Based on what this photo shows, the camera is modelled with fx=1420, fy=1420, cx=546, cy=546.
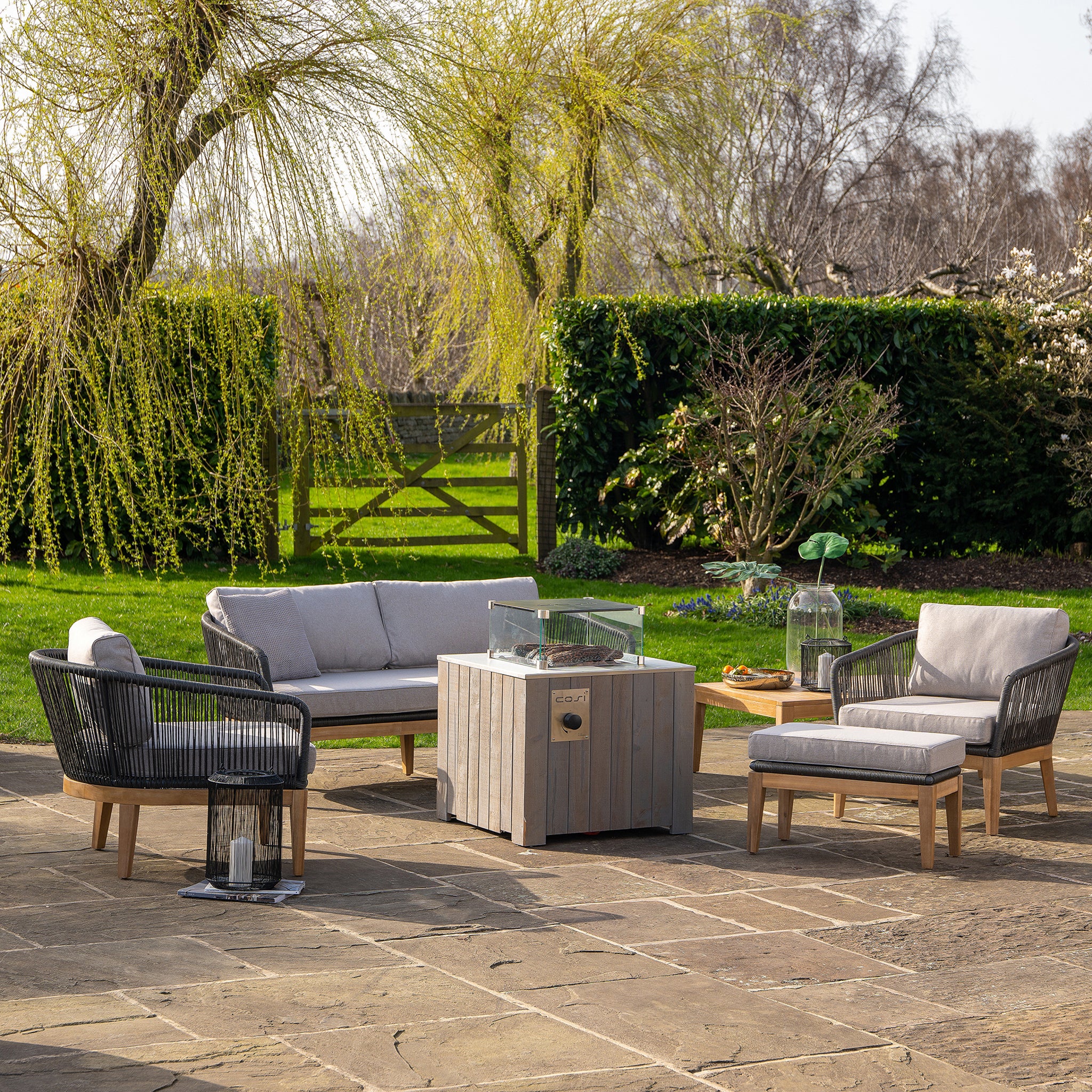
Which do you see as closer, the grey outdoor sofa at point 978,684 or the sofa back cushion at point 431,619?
the grey outdoor sofa at point 978,684

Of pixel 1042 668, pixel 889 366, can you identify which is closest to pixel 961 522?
pixel 889 366

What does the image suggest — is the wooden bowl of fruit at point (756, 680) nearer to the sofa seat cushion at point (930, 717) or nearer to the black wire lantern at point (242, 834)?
the sofa seat cushion at point (930, 717)

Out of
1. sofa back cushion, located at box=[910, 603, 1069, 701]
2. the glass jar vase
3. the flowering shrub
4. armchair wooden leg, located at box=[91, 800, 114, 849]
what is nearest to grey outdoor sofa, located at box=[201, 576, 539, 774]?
armchair wooden leg, located at box=[91, 800, 114, 849]

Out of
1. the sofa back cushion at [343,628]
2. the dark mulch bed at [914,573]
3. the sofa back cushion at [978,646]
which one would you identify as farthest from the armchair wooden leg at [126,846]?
the dark mulch bed at [914,573]

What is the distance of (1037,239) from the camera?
28094mm

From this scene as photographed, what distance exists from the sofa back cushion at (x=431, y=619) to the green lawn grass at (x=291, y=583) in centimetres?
95

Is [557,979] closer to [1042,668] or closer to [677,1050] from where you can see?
[677,1050]

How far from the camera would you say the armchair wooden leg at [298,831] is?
516cm

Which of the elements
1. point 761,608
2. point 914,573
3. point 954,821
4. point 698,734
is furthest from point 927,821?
point 914,573

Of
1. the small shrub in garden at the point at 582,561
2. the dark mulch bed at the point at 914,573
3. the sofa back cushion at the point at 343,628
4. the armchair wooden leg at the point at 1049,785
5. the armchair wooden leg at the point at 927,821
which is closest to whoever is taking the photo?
the armchair wooden leg at the point at 927,821

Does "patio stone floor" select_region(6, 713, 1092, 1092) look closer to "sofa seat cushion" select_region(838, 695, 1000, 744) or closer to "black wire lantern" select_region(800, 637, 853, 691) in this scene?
"sofa seat cushion" select_region(838, 695, 1000, 744)

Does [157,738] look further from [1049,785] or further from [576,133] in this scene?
[576,133]

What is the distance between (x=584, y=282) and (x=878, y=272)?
12.2 metres

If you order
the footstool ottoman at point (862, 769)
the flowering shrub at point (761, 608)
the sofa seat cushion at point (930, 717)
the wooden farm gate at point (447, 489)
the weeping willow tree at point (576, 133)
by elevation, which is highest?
the weeping willow tree at point (576, 133)
